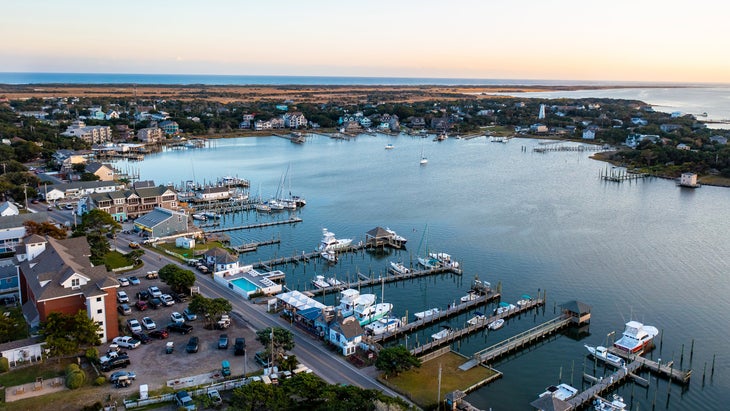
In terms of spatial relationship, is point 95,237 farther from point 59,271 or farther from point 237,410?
point 237,410

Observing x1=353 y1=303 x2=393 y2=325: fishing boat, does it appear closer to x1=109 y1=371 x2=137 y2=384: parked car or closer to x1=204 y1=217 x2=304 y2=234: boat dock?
x1=109 y1=371 x2=137 y2=384: parked car

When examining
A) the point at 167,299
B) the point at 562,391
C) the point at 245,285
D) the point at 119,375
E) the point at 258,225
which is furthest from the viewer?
the point at 258,225

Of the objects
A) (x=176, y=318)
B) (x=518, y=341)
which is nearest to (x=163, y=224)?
(x=176, y=318)

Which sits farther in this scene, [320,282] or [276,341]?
[320,282]

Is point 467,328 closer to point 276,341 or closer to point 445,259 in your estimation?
point 445,259

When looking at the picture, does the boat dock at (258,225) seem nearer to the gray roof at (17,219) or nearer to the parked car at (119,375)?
the gray roof at (17,219)

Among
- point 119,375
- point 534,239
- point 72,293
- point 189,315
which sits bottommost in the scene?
point 534,239

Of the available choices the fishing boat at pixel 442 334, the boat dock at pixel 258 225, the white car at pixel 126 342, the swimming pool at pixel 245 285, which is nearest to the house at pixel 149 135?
the boat dock at pixel 258 225
